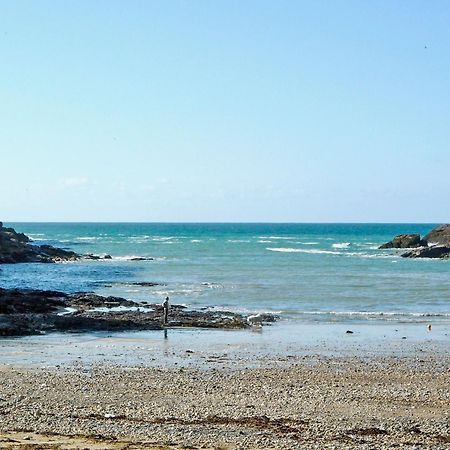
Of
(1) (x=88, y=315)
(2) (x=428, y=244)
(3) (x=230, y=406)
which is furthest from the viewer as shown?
(2) (x=428, y=244)

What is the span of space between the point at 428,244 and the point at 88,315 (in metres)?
67.5

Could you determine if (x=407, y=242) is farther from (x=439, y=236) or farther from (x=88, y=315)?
(x=88, y=315)

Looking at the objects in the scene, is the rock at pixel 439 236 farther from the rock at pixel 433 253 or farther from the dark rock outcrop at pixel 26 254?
the dark rock outcrop at pixel 26 254

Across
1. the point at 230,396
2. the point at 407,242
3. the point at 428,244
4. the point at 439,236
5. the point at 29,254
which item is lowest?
the point at 230,396

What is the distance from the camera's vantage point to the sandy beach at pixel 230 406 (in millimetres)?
12133

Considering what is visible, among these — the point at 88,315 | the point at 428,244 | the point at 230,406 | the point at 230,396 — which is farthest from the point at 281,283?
the point at 428,244

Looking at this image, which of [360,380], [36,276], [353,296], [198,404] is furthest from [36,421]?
[36,276]

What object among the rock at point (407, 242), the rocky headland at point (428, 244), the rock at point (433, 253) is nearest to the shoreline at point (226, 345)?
the rock at point (433, 253)

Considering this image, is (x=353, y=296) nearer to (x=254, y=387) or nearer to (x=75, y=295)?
(x=75, y=295)

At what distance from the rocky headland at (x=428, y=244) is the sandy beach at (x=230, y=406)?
193ft

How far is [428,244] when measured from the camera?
91.2 metres

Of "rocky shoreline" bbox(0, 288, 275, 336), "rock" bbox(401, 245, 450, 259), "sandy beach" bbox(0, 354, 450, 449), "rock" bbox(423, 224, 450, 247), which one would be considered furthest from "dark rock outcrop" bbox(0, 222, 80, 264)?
"sandy beach" bbox(0, 354, 450, 449)

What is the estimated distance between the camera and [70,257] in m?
76.1

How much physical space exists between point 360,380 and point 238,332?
31.6ft
